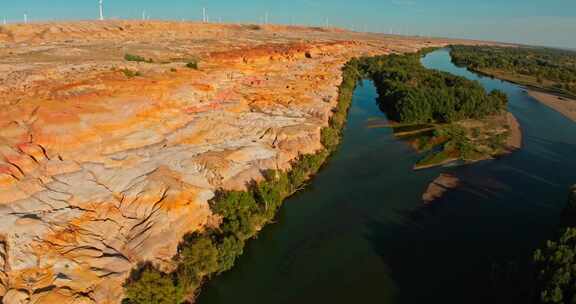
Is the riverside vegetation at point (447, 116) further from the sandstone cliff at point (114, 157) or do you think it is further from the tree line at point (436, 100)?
the sandstone cliff at point (114, 157)

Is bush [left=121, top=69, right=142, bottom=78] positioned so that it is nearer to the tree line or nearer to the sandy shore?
the tree line

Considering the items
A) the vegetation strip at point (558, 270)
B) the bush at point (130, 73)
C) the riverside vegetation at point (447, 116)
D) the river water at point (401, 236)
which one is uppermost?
the bush at point (130, 73)

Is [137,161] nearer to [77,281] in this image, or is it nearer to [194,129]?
[194,129]

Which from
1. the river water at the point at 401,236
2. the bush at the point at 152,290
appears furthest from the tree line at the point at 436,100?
the bush at the point at 152,290

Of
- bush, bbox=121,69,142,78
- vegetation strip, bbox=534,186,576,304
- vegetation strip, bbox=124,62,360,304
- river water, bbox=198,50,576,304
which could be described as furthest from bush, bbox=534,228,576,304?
bush, bbox=121,69,142,78

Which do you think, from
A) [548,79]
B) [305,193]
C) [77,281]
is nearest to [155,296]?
[77,281]

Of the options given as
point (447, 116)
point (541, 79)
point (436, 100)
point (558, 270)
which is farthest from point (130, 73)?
point (541, 79)
